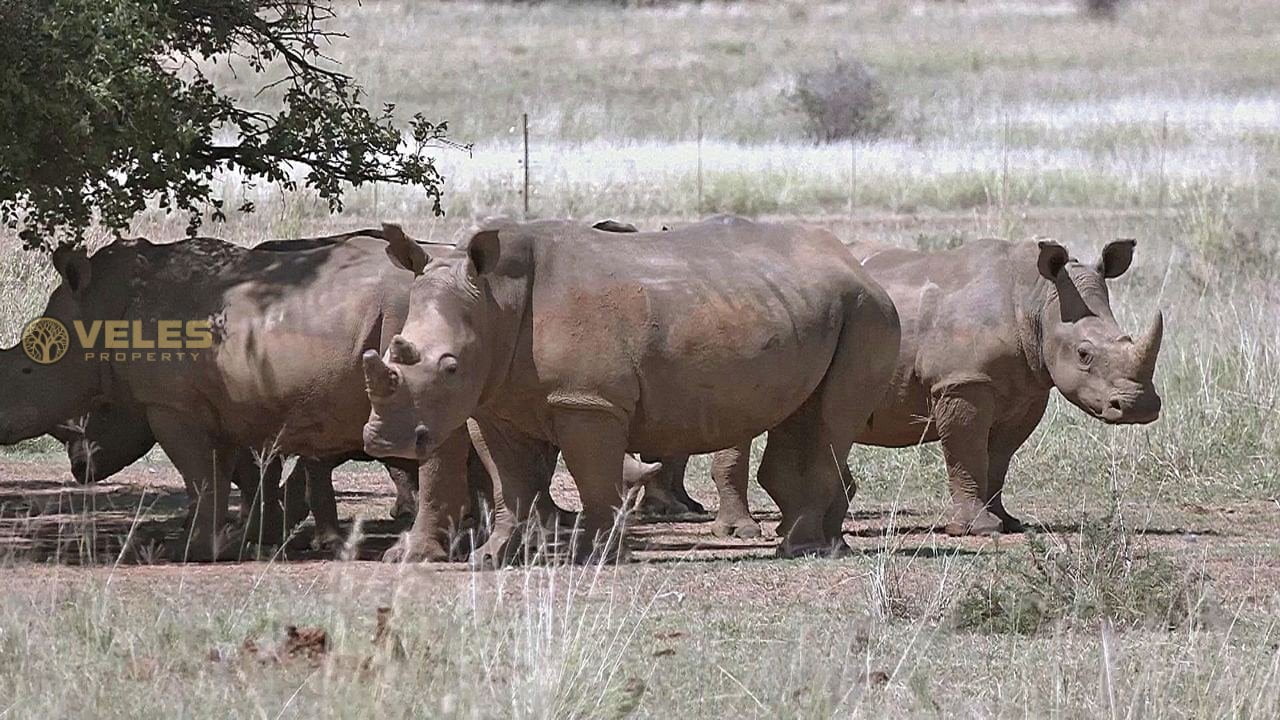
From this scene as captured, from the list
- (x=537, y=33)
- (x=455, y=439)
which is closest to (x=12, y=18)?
(x=455, y=439)

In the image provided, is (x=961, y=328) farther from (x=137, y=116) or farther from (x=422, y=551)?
(x=137, y=116)

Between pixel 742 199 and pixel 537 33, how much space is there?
3617 cm

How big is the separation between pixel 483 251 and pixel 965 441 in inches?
134

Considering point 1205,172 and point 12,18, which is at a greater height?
point 12,18

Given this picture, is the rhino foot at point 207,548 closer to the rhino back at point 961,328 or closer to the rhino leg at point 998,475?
the rhino back at point 961,328

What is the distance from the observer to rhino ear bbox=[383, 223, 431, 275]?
374 inches

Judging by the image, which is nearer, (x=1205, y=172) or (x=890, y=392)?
(x=890, y=392)

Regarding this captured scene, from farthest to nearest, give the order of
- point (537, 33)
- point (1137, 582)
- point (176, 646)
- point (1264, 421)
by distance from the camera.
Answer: point (537, 33) < point (1264, 421) < point (1137, 582) < point (176, 646)

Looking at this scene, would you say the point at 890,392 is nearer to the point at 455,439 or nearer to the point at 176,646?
the point at 455,439

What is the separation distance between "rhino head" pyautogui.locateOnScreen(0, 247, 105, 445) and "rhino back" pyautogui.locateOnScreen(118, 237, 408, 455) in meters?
0.23

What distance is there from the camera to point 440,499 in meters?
10.1

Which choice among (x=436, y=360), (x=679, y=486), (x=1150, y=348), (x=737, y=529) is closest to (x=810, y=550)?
(x=737, y=529)

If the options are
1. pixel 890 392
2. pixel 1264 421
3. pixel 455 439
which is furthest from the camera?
pixel 1264 421

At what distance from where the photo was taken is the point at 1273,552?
34.7 ft
